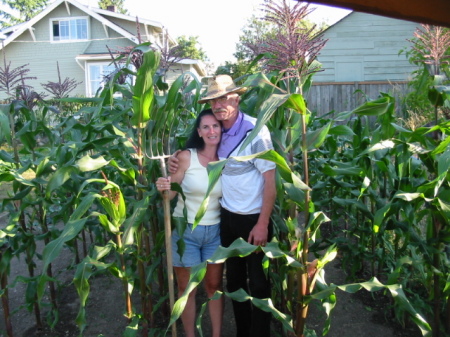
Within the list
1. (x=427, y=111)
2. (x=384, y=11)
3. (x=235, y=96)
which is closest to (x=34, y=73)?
(x=427, y=111)

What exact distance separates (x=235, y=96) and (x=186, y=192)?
0.73 meters

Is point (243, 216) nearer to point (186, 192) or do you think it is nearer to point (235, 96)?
point (186, 192)

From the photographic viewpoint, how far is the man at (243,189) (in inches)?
108

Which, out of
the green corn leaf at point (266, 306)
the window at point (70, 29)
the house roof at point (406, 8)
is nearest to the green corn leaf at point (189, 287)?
the green corn leaf at point (266, 306)

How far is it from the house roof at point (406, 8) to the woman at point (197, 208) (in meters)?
2.17

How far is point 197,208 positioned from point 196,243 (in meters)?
0.25

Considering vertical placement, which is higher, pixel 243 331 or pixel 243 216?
pixel 243 216

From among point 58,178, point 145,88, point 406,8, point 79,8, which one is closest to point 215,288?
point 58,178

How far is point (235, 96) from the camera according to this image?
2.84 m

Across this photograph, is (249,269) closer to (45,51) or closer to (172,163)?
(172,163)

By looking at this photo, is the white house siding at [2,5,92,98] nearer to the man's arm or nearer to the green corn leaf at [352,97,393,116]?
the man's arm

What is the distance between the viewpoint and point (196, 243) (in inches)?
119

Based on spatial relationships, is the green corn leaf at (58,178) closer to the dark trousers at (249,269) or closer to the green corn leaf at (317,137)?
the dark trousers at (249,269)

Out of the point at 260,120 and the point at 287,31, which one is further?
the point at 287,31
